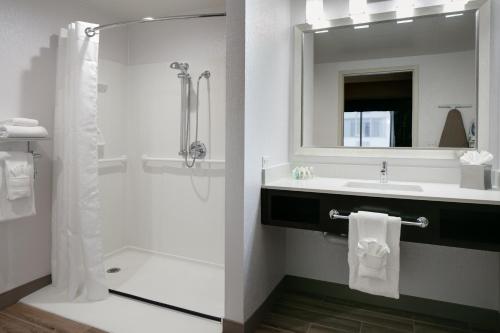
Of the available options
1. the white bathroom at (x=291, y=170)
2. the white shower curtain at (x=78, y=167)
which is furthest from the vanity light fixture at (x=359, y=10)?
the white shower curtain at (x=78, y=167)

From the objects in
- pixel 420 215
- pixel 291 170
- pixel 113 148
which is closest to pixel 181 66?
pixel 113 148

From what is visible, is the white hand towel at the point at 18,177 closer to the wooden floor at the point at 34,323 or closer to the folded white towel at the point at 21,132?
the folded white towel at the point at 21,132

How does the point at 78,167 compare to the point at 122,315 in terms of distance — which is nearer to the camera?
the point at 122,315

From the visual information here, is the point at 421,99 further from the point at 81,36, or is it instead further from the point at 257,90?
the point at 81,36

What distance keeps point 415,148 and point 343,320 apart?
1230 millimetres

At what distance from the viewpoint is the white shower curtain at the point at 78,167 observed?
2.29 metres

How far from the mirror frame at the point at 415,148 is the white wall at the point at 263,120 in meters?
0.08

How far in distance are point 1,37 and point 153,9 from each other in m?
1.18

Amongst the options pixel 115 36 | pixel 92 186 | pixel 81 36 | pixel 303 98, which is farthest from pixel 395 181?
pixel 115 36

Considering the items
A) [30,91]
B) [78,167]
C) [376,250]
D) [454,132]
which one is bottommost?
[376,250]

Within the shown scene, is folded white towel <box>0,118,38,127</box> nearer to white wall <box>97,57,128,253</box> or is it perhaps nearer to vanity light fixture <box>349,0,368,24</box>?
white wall <box>97,57,128,253</box>

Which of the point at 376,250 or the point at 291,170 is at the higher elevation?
the point at 291,170

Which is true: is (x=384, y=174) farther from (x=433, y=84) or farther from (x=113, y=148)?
(x=113, y=148)

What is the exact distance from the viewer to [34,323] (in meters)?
2.03
